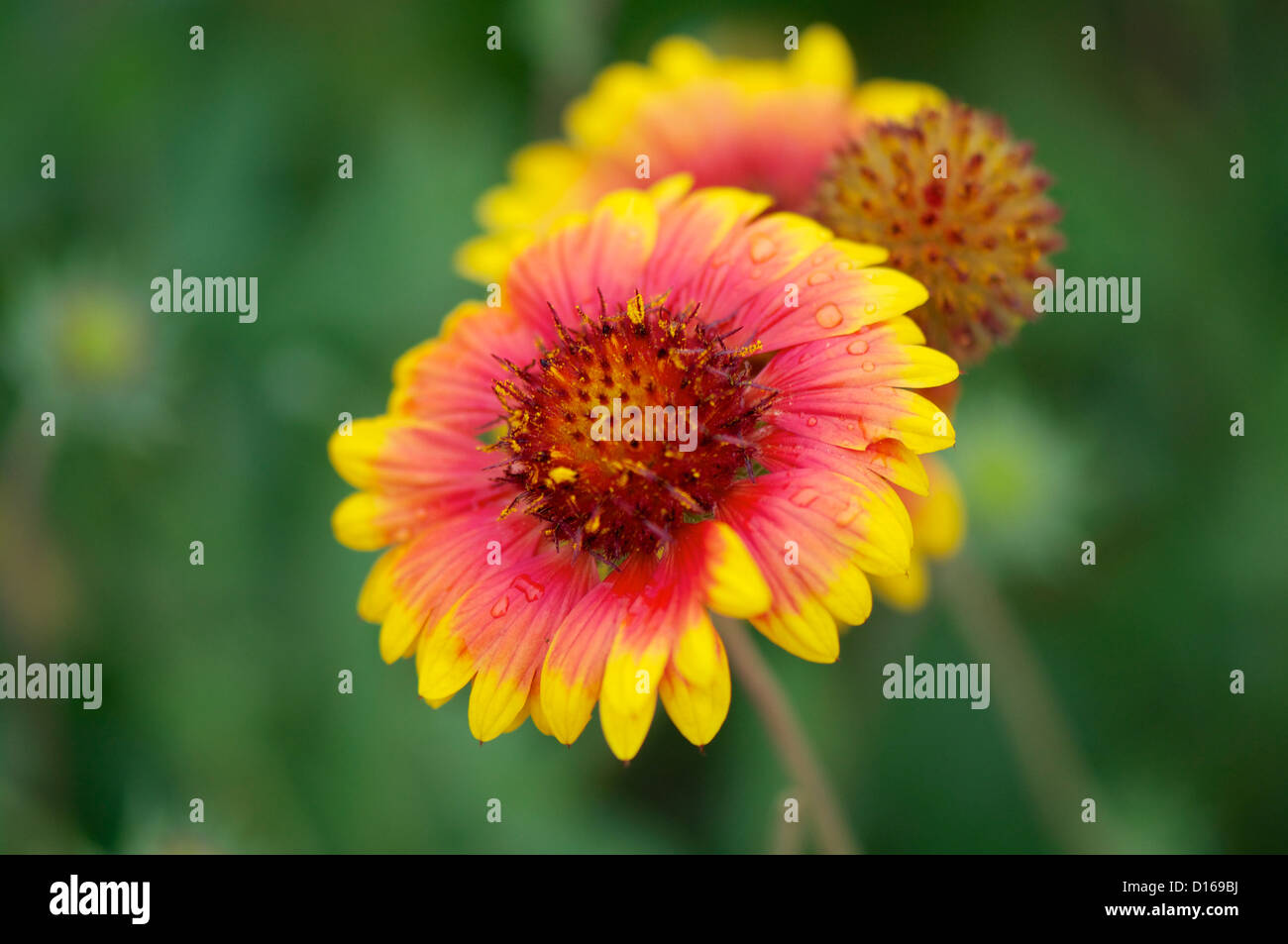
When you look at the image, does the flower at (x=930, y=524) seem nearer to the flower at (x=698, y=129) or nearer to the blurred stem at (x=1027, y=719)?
the blurred stem at (x=1027, y=719)

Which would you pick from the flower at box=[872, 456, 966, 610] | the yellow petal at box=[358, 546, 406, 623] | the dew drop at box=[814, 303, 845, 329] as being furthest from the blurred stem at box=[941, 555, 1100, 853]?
the yellow petal at box=[358, 546, 406, 623]

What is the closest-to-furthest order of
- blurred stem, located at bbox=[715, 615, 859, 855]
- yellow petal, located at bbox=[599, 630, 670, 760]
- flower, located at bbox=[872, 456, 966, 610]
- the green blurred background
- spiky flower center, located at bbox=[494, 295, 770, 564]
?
yellow petal, located at bbox=[599, 630, 670, 760]
spiky flower center, located at bbox=[494, 295, 770, 564]
blurred stem, located at bbox=[715, 615, 859, 855]
flower, located at bbox=[872, 456, 966, 610]
the green blurred background

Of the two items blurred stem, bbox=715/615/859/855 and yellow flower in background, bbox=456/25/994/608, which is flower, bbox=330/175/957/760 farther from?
yellow flower in background, bbox=456/25/994/608

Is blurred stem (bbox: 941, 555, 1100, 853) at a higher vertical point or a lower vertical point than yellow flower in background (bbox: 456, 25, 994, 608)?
lower

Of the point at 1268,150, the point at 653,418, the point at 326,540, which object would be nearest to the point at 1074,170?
the point at 1268,150

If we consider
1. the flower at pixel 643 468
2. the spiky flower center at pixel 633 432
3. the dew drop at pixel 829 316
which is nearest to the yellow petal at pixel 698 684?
the flower at pixel 643 468
